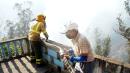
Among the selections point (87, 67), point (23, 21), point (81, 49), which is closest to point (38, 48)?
point (87, 67)

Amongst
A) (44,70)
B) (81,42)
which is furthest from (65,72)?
(81,42)

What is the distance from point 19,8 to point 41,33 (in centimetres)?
3962

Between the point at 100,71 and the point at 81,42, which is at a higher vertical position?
the point at 81,42

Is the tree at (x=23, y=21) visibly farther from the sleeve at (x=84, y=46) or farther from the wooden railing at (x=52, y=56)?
the sleeve at (x=84, y=46)

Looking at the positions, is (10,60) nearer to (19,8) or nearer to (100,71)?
(100,71)

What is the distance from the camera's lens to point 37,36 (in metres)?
9.42

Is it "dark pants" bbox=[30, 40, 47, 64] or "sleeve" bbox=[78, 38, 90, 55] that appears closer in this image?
Result: "sleeve" bbox=[78, 38, 90, 55]

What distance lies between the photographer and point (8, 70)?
968 centimetres

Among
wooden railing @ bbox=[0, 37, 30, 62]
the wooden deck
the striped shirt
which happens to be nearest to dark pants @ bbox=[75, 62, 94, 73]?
the striped shirt

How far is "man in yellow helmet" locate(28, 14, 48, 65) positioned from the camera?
9.22 meters

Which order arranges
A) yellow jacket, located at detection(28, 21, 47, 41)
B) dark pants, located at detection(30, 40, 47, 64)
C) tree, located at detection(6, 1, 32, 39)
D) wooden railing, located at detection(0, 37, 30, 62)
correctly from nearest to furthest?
1. yellow jacket, located at detection(28, 21, 47, 41)
2. dark pants, located at detection(30, 40, 47, 64)
3. wooden railing, located at detection(0, 37, 30, 62)
4. tree, located at detection(6, 1, 32, 39)

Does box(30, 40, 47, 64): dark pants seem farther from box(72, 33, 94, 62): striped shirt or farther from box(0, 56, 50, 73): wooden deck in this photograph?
box(72, 33, 94, 62): striped shirt

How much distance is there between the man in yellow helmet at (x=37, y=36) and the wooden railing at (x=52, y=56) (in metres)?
0.20

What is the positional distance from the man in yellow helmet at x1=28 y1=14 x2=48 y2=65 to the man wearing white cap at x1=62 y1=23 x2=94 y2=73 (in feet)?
12.2
